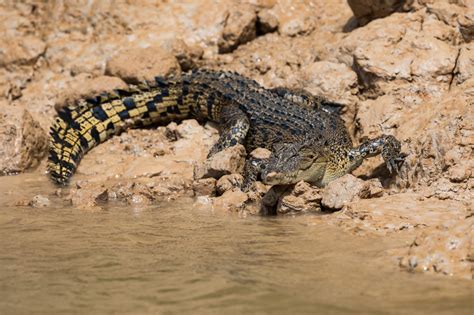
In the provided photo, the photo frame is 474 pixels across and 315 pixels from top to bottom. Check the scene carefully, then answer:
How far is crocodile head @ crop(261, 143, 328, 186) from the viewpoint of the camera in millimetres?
5898

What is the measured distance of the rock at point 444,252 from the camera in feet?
13.5

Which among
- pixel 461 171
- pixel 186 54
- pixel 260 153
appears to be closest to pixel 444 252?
pixel 461 171

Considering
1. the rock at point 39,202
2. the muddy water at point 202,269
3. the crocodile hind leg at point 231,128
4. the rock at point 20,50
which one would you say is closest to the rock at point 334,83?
the crocodile hind leg at point 231,128

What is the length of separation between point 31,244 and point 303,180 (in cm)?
212

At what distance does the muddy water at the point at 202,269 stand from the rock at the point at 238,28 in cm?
326

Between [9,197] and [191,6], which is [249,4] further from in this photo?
[9,197]

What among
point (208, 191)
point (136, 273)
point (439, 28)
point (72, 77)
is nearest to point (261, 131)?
point (208, 191)

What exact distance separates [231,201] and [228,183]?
32 cm

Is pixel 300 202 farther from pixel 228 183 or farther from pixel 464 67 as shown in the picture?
pixel 464 67

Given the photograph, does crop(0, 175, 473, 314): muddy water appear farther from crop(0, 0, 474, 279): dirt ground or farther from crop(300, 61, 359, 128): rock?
crop(300, 61, 359, 128): rock

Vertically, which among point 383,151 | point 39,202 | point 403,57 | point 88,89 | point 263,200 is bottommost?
point 39,202

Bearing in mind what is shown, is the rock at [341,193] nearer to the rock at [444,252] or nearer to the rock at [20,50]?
the rock at [444,252]

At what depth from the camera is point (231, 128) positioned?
7.52 meters

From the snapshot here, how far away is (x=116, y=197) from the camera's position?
6586 mm
